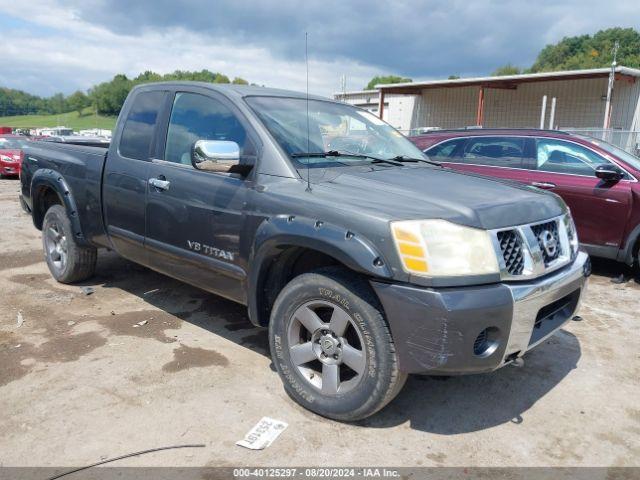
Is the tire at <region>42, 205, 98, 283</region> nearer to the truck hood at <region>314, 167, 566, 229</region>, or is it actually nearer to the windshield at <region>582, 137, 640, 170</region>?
the truck hood at <region>314, 167, 566, 229</region>

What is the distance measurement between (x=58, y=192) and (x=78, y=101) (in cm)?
14766

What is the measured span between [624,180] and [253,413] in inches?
193

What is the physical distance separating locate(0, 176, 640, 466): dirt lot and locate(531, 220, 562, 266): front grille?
95 cm

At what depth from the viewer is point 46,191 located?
5.70 metres

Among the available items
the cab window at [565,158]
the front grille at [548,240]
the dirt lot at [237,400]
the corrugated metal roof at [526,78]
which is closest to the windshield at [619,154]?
the cab window at [565,158]

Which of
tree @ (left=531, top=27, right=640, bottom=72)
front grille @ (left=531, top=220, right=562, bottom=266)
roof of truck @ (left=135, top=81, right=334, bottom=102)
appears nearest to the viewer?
front grille @ (left=531, top=220, right=562, bottom=266)

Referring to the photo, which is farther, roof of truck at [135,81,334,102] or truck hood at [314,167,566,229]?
roof of truck at [135,81,334,102]

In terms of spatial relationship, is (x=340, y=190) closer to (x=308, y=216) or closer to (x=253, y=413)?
(x=308, y=216)

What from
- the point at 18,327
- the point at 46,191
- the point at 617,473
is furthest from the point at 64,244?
the point at 617,473

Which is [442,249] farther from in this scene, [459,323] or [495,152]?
[495,152]

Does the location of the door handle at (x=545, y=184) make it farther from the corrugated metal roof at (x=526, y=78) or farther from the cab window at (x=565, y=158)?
the corrugated metal roof at (x=526, y=78)

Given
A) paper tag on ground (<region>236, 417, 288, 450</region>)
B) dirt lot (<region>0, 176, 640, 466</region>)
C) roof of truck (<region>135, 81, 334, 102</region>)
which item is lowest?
dirt lot (<region>0, 176, 640, 466</region>)

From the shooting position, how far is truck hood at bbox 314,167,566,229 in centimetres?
277

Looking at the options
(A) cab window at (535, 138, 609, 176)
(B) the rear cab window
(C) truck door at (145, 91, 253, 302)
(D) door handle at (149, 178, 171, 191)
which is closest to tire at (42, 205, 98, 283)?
(B) the rear cab window
